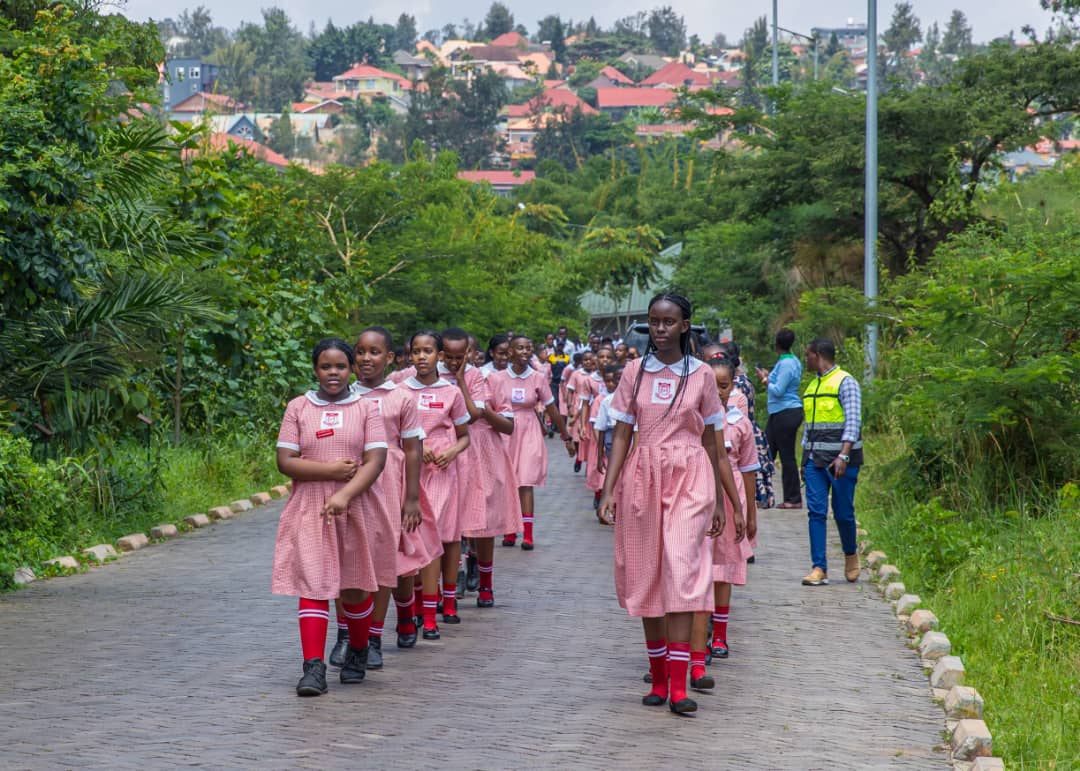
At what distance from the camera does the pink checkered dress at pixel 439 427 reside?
10.3 meters

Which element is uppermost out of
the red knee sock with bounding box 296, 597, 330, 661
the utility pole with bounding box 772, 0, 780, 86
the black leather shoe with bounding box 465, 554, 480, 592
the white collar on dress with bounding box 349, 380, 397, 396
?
the utility pole with bounding box 772, 0, 780, 86

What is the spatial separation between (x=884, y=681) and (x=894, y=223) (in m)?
20.5

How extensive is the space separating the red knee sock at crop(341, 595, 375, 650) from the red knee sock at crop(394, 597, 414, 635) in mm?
997

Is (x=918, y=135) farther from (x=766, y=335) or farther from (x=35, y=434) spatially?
(x=35, y=434)

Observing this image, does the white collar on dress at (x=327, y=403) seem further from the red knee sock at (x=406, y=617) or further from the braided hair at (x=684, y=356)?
the red knee sock at (x=406, y=617)

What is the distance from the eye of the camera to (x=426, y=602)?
32.8ft

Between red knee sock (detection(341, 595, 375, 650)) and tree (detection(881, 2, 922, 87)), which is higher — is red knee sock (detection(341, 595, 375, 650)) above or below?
below

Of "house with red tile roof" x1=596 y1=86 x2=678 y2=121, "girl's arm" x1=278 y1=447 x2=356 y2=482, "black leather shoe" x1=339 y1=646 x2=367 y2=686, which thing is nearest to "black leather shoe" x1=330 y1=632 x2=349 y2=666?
"black leather shoe" x1=339 y1=646 x2=367 y2=686

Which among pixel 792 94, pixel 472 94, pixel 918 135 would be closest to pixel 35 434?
pixel 918 135

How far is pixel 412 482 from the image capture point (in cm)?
898

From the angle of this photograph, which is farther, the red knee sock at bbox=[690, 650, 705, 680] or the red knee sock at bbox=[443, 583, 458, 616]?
the red knee sock at bbox=[443, 583, 458, 616]

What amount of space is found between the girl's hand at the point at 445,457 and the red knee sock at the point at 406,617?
3.32 ft

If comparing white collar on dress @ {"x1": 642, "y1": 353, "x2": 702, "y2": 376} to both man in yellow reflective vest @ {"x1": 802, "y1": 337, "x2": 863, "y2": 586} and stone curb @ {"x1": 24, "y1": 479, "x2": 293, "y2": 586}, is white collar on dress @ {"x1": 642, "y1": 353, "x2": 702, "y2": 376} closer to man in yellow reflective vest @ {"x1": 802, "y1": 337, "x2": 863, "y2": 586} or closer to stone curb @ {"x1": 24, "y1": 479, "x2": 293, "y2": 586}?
stone curb @ {"x1": 24, "y1": 479, "x2": 293, "y2": 586}

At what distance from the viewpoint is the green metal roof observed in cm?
5470
